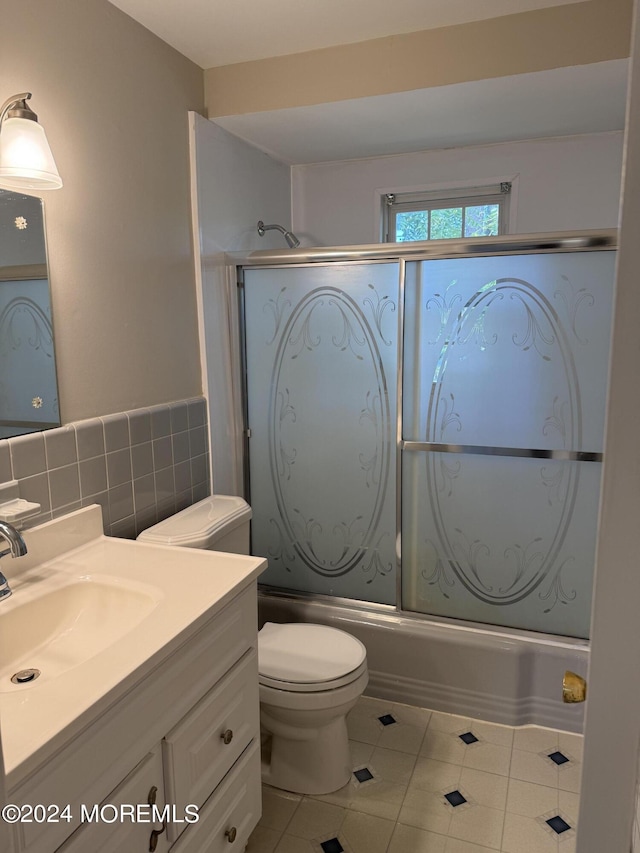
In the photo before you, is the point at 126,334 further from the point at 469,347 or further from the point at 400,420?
the point at 469,347

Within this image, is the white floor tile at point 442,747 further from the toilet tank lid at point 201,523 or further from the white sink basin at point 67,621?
the white sink basin at point 67,621

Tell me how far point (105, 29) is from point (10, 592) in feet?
5.25

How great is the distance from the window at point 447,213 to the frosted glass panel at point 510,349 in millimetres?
662

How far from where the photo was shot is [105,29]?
Result: 6.03 feet

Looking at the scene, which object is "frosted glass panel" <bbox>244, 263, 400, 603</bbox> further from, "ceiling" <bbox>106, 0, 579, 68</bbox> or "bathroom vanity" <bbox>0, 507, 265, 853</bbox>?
"bathroom vanity" <bbox>0, 507, 265, 853</bbox>

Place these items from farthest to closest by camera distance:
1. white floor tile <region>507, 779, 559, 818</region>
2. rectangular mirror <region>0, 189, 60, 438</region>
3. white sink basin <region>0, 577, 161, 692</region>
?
white floor tile <region>507, 779, 559, 818</region> → rectangular mirror <region>0, 189, 60, 438</region> → white sink basin <region>0, 577, 161, 692</region>

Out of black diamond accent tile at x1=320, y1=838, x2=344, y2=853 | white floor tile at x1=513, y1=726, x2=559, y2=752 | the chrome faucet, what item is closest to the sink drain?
the chrome faucet

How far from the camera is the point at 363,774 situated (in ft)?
6.70

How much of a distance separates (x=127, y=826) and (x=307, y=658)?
A: 0.88 meters

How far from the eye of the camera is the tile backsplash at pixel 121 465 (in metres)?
1.64

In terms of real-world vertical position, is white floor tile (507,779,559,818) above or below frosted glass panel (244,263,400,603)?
below

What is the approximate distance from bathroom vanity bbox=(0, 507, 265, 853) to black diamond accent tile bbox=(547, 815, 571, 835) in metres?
0.87

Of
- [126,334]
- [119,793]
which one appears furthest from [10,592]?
[126,334]

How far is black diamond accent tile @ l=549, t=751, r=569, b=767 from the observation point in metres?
2.09
